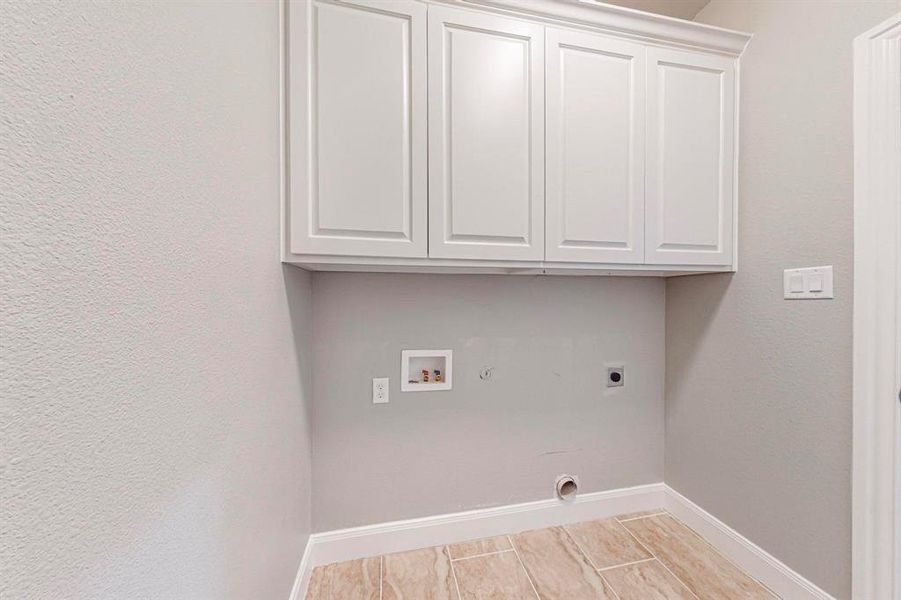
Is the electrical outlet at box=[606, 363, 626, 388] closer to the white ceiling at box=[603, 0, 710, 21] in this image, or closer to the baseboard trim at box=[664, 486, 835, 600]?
the baseboard trim at box=[664, 486, 835, 600]

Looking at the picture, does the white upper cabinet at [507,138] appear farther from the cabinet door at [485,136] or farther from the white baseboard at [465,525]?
the white baseboard at [465,525]

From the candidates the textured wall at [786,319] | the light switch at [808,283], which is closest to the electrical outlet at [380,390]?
the textured wall at [786,319]

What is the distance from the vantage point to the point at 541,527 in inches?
66.8

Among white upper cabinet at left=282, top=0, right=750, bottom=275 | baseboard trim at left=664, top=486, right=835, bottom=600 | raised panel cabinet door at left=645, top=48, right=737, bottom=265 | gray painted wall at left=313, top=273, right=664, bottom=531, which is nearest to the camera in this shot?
white upper cabinet at left=282, top=0, right=750, bottom=275

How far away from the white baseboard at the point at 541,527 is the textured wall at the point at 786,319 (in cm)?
6

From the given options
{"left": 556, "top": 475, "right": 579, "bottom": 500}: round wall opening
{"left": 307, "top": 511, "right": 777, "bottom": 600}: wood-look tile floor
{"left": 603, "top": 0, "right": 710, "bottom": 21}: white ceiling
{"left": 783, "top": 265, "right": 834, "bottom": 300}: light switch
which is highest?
{"left": 603, "top": 0, "right": 710, "bottom": 21}: white ceiling

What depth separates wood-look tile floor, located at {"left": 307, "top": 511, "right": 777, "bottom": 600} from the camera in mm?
1331

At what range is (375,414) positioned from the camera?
156 cm

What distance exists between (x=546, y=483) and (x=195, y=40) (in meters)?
1.97

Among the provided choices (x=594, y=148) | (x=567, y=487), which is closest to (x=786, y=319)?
(x=594, y=148)

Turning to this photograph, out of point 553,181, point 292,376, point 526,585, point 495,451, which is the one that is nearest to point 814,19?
point 553,181

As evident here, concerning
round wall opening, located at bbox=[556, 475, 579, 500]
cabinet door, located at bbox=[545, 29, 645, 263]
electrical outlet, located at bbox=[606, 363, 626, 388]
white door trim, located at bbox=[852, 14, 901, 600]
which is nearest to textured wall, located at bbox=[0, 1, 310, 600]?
cabinet door, located at bbox=[545, 29, 645, 263]

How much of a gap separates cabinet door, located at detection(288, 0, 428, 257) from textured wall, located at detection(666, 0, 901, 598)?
52.8 inches

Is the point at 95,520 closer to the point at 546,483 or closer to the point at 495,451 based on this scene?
the point at 495,451
